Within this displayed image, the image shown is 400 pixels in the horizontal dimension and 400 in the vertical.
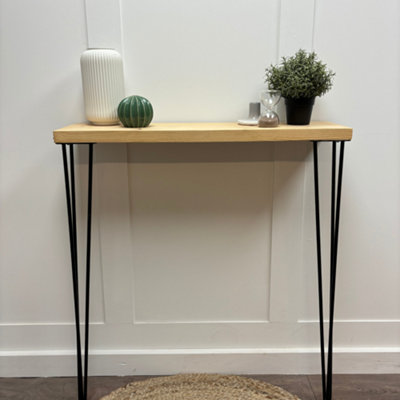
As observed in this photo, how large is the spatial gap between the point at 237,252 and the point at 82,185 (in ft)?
1.96

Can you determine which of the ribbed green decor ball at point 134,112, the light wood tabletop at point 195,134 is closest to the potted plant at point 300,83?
the light wood tabletop at point 195,134

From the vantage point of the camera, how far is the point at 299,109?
3.87 ft

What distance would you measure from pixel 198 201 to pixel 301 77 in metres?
0.53

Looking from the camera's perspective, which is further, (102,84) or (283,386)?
(283,386)

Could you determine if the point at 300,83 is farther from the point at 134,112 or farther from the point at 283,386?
the point at 283,386

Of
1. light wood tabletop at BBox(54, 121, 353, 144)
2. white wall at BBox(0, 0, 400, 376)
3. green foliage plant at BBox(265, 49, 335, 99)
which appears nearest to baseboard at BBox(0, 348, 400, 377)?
white wall at BBox(0, 0, 400, 376)

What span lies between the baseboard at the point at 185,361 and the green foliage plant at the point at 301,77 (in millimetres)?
940

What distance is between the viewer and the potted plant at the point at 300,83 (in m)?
1.15

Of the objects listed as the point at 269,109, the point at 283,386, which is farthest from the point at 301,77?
the point at 283,386

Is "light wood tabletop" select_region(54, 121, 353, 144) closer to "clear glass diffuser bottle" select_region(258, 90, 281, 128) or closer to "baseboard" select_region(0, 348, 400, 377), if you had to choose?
"clear glass diffuser bottle" select_region(258, 90, 281, 128)

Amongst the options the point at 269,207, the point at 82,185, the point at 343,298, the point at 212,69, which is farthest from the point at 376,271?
the point at 82,185

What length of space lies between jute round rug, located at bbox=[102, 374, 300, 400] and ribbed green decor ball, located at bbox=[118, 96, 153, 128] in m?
0.93

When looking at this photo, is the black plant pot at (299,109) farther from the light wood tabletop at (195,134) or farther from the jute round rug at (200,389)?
the jute round rug at (200,389)

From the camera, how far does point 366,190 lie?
1391 mm
